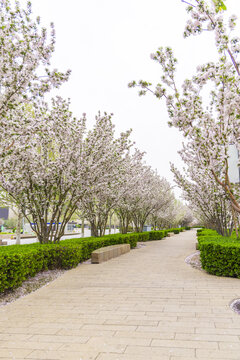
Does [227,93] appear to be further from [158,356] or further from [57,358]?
[57,358]

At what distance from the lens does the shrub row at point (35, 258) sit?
22.5 feet

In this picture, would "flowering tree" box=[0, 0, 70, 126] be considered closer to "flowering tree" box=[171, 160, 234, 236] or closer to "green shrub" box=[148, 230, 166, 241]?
"flowering tree" box=[171, 160, 234, 236]

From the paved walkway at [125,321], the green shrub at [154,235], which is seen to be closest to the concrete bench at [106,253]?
the paved walkway at [125,321]

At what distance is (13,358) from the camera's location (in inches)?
144

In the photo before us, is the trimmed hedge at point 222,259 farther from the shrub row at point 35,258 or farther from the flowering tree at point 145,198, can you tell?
the flowering tree at point 145,198

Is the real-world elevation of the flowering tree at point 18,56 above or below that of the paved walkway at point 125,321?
above

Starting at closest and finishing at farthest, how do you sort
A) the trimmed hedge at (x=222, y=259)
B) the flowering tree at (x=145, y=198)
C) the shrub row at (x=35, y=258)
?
the shrub row at (x=35, y=258)
the trimmed hedge at (x=222, y=259)
the flowering tree at (x=145, y=198)

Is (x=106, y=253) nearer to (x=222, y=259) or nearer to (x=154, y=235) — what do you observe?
(x=222, y=259)

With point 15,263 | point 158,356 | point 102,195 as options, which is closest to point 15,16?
point 15,263

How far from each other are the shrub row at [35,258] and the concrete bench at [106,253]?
66 centimetres

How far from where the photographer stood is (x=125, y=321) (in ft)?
16.4

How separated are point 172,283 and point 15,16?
304 inches

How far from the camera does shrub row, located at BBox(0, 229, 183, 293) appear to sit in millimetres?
6848

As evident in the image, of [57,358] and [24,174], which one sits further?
[24,174]
